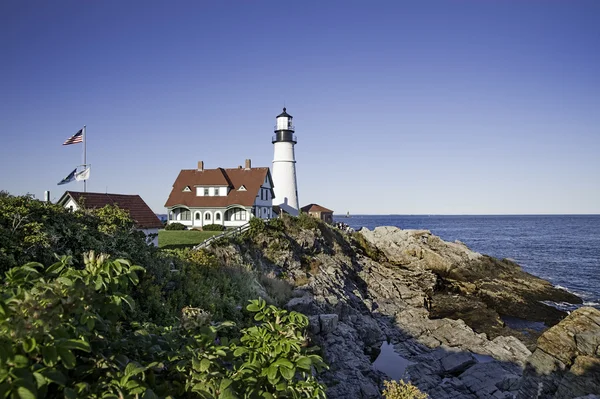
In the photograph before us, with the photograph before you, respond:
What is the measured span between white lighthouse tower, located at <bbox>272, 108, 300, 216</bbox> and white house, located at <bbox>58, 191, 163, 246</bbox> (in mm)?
24915

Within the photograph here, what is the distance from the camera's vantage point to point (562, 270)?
44.6 metres

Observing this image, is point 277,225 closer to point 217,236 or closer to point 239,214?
point 217,236

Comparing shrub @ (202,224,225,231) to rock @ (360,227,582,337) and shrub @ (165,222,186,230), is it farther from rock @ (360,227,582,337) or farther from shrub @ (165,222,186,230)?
rock @ (360,227,582,337)

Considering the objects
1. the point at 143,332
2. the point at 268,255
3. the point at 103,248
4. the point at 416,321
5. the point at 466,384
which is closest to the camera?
the point at 143,332

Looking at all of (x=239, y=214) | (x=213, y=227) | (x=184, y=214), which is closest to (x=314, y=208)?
(x=239, y=214)

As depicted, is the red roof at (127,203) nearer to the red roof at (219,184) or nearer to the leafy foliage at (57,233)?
the leafy foliage at (57,233)

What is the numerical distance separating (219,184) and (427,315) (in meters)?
26.8

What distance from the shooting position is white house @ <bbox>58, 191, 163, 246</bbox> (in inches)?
896

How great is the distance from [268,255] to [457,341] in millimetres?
12369

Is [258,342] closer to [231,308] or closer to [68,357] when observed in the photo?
[68,357]

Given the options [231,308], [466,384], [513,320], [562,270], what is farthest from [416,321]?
[562,270]

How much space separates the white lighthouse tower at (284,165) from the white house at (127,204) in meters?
24.9

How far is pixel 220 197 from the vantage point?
43000 millimetres

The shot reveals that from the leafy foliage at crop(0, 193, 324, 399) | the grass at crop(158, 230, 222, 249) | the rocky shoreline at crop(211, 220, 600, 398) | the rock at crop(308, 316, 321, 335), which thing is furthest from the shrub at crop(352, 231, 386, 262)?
the leafy foliage at crop(0, 193, 324, 399)
